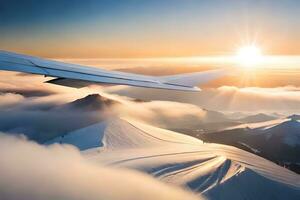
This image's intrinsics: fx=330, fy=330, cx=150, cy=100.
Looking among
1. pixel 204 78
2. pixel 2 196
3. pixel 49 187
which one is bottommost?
pixel 2 196

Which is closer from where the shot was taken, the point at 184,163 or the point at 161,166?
the point at 161,166

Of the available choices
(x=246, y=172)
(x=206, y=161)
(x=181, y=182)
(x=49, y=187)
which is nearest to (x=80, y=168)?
(x=49, y=187)

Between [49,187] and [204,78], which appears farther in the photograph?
[49,187]

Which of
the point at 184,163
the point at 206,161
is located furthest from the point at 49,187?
the point at 206,161

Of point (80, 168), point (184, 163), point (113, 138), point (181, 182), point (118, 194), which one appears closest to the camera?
point (118, 194)

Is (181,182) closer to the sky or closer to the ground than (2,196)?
closer to the sky

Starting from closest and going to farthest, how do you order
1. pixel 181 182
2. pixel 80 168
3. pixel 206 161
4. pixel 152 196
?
pixel 152 196
pixel 181 182
pixel 80 168
pixel 206 161

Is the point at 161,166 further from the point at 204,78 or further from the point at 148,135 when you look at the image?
the point at 204,78

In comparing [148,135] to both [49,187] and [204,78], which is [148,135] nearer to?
[49,187]

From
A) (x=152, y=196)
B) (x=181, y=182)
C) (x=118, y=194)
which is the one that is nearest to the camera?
(x=152, y=196)
